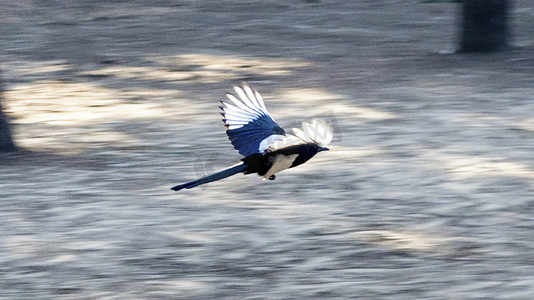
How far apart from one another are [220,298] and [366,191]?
2.25 meters

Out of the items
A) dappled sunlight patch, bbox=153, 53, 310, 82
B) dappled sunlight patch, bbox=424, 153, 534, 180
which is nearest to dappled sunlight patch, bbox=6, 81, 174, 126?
dappled sunlight patch, bbox=153, 53, 310, 82

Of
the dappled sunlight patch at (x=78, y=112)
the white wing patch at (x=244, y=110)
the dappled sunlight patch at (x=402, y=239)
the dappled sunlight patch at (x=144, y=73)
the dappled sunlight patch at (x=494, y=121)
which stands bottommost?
the dappled sunlight patch at (x=402, y=239)

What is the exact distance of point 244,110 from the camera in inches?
196

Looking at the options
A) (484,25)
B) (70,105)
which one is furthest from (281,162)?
(484,25)

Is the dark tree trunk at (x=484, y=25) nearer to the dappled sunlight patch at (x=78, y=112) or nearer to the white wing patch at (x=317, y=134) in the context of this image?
the dappled sunlight patch at (x=78, y=112)

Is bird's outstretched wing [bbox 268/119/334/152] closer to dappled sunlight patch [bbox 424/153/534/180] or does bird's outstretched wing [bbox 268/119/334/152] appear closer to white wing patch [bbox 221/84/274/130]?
white wing patch [bbox 221/84/274/130]

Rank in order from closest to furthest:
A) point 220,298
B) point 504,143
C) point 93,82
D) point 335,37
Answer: point 220,298
point 504,143
point 93,82
point 335,37

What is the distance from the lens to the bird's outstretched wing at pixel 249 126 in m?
4.71

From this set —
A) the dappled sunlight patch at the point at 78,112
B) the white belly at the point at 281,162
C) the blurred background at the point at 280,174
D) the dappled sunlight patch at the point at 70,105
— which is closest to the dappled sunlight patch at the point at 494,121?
the blurred background at the point at 280,174

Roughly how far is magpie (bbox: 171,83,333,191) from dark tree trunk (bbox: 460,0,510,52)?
7.85m

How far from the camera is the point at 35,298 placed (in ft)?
17.6

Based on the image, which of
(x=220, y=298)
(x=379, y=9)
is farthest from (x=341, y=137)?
(x=379, y=9)

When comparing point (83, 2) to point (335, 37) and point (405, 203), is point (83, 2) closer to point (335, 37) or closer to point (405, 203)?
point (335, 37)

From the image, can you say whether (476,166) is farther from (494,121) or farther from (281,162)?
(281,162)
